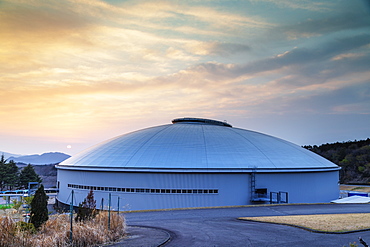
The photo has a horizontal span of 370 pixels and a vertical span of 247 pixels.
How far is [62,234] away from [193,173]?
763 inches

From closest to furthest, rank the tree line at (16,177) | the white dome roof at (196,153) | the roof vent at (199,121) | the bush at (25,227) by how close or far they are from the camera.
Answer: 1. the bush at (25,227)
2. the white dome roof at (196,153)
3. the roof vent at (199,121)
4. the tree line at (16,177)

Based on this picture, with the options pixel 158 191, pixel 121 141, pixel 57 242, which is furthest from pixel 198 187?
pixel 57 242

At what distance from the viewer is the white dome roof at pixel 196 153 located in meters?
31.9

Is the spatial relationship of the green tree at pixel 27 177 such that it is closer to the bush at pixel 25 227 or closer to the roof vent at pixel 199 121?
the roof vent at pixel 199 121

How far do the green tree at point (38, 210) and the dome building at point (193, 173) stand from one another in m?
14.3

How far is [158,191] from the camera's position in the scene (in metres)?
30.8

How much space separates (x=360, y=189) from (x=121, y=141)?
3896cm

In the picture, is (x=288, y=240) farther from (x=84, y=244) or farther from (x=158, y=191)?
(x=158, y=191)

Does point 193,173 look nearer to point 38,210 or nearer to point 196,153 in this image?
point 196,153

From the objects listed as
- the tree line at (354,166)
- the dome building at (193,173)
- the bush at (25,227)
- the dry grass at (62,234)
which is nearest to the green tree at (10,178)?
the dome building at (193,173)

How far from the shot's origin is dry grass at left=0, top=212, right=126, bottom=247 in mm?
11516

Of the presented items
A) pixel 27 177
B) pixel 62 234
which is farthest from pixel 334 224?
pixel 27 177

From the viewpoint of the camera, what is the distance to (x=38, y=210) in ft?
43.2

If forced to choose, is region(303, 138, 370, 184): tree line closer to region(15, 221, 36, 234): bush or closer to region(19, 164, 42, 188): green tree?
region(19, 164, 42, 188): green tree
